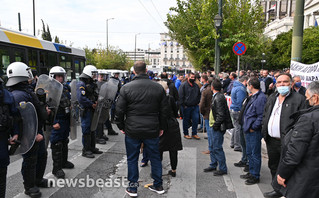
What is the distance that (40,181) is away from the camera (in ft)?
13.1

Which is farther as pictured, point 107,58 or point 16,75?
point 107,58

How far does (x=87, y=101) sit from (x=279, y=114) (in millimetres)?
3577

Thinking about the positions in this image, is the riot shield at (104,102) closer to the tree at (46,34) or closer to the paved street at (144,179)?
the paved street at (144,179)

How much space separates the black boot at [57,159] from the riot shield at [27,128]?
38.3 inches

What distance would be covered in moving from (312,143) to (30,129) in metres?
3.31

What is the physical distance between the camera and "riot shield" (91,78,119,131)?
564 centimetres

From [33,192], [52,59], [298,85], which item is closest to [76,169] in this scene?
[33,192]

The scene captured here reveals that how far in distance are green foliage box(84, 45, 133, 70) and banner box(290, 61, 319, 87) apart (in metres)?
37.6

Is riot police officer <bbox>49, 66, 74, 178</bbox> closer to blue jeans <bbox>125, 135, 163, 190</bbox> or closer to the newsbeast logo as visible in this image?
the newsbeast logo

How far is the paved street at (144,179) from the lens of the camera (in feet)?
12.8

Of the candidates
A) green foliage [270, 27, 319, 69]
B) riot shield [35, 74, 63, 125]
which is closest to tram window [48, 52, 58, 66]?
riot shield [35, 74, 63, 125]

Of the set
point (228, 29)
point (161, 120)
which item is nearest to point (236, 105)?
point (161, 120)

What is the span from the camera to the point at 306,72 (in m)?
5.38

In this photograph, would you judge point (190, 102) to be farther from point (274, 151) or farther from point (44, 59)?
point (44, 59)
